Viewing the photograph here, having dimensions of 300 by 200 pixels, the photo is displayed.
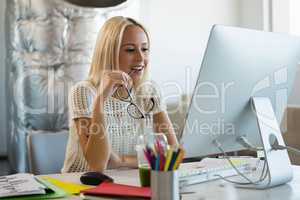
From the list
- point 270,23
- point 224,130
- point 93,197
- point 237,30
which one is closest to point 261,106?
point 224,130

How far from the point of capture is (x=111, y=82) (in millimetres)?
1841

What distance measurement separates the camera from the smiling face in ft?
6.54

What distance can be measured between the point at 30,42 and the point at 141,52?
30.3 inches

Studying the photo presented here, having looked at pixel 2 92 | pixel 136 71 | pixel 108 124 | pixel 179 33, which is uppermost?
pixel 179 33

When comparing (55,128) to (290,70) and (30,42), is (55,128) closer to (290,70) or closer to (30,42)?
(30,42)

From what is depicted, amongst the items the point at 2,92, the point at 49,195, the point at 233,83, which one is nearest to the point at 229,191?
the point at 233,83

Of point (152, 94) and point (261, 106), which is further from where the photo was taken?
point (152, 94)

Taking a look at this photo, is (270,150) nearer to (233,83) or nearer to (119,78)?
(233,83)

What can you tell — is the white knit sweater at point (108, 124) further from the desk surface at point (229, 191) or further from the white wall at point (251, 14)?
the white wall at point (251, 14)

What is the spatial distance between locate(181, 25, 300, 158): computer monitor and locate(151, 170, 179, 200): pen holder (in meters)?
0.20

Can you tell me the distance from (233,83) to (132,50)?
2.68ft

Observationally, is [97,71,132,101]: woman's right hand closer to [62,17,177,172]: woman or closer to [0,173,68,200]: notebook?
[62,17,177,172]: woman

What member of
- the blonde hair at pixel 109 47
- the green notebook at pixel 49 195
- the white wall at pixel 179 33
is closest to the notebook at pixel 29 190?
the green notebook at pixel 49 195

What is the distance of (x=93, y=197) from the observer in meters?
1.15
